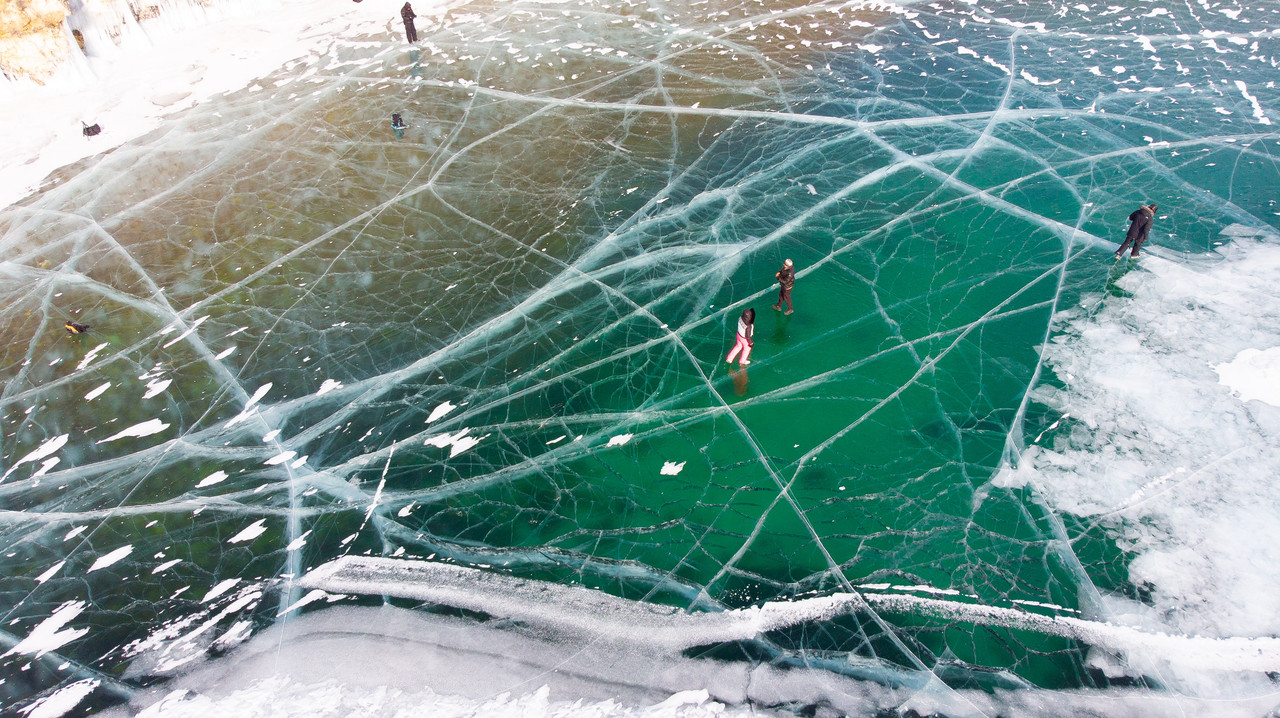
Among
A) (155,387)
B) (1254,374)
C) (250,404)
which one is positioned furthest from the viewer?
(155,387)

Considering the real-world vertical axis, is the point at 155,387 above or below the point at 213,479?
above

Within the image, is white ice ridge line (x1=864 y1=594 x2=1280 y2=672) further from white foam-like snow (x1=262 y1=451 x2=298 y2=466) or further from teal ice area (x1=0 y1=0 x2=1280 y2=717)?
white foam-like snow (x1=262 y1=451 x2=298 y2=466)

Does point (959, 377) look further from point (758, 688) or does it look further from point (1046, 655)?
point (758, 688)

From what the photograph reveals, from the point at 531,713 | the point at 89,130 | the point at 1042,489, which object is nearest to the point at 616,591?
the point at 531,713

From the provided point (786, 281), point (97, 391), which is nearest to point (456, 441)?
point (786, 281)

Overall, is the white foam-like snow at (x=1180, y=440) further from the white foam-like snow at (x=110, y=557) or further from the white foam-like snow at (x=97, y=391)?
the white foam-like snow at (x=97, y=391)

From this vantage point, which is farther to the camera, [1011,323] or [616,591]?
[1011,323]

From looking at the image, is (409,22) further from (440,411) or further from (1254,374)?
(1254,374)
